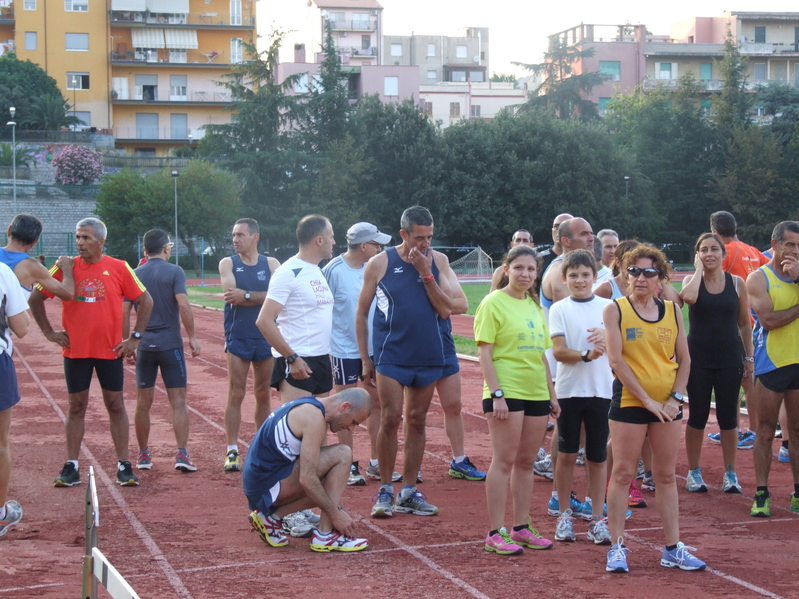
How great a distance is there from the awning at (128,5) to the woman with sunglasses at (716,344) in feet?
242

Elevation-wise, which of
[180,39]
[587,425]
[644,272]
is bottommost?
[587,425]

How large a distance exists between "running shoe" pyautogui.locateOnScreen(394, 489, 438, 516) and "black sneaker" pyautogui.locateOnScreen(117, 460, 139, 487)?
86.9 inches

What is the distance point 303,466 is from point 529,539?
143 cm

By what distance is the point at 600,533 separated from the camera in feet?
18.7

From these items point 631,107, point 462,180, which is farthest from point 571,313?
point 631,107

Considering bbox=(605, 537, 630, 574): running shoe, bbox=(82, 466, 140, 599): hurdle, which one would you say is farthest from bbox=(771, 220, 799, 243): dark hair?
bbox=(82, 466, 140, 599): hurdle

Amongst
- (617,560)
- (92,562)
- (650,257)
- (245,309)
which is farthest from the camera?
(245,309)

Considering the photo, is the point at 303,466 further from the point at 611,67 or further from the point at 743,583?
the point at 611,67

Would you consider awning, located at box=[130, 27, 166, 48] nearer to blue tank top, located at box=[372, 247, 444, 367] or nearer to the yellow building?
the yellow building

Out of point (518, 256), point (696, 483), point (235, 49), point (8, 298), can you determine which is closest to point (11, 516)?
point (8, 298)

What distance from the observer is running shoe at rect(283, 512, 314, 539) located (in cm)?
593

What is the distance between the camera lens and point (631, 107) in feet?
237

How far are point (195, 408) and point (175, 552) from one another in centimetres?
595

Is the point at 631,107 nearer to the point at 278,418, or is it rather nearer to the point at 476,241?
the point at 476,241
